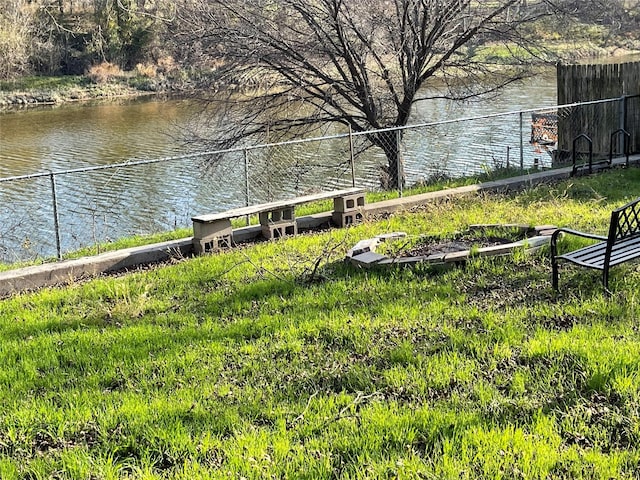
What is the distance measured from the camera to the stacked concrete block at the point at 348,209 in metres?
9.67

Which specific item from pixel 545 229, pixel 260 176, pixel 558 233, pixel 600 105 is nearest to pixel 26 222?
pixel 260 176

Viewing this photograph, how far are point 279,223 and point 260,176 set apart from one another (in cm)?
678

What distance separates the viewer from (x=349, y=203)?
31.9 feet

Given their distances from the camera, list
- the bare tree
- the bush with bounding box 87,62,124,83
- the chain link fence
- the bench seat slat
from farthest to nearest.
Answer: the bush with bounding box 87,62,124,83
the chain link fence
the bare tree
the bench seat slat

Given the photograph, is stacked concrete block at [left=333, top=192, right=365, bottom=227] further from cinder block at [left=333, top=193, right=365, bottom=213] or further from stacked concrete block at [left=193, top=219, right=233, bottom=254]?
stacked concrete block at [left=193, top=219, right=233, bottom=254]

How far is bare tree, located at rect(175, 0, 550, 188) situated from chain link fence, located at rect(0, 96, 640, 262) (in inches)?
29.8

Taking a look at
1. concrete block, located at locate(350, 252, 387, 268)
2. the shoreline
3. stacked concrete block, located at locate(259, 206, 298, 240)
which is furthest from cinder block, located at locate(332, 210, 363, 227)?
the shoreline

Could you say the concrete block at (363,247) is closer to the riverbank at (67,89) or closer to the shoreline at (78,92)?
the shoreline at (78,92)

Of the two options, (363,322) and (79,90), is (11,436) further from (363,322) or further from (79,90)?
(79,90)

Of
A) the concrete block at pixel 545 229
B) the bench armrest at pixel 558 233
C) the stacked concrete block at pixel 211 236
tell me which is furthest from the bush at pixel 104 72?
the bench armrest at pixel 558 233

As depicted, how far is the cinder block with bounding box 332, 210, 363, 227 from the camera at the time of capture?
382 inches

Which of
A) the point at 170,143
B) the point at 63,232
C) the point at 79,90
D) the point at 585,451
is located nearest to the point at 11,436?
the point at 585,451

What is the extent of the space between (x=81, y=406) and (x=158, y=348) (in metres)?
1.04

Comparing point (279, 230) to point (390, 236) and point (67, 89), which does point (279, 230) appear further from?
point (67, 89)
